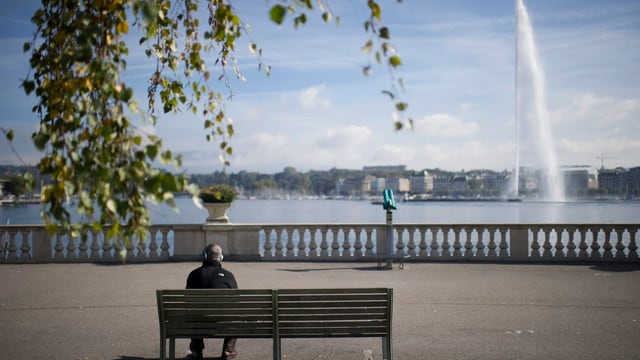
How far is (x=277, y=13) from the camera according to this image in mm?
3750

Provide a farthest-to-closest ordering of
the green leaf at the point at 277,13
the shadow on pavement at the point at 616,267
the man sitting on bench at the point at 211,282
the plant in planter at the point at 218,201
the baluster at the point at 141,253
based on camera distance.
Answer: the baluster at the point at 141,253 < the plant in planter at the point at 218,201 < the shadow on pavement at the point at 616,267 < the man sitting on bench at the point at 211,282 < the green leaf at the point at 277,13

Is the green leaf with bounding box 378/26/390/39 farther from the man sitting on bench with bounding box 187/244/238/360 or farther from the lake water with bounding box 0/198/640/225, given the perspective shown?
the lake water with bounding box 0/198/640/225

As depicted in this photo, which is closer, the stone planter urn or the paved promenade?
the paved promenade

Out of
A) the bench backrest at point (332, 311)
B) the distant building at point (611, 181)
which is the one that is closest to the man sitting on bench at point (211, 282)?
the bench backrest at point (332, 311)

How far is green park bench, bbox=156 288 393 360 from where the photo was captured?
683cm

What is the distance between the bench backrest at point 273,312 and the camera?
683cm

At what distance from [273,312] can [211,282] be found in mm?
1265

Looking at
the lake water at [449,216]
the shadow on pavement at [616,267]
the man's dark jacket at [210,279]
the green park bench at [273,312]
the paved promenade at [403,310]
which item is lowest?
the lake water at [449,216]

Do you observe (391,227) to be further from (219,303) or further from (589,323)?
(219,303)

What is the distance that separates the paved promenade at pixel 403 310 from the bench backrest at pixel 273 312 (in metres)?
1.15

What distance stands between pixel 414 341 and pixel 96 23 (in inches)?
228

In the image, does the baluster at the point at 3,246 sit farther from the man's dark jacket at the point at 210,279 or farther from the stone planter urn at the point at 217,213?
the man's dark jacket at the point at 210,279

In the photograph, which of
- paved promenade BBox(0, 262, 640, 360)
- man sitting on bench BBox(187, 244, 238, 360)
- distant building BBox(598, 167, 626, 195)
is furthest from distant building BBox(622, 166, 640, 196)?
man sitting on bench BBox(187, 244, 238, 360)

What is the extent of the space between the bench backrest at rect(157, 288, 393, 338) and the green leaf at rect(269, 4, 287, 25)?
12.0 feet
